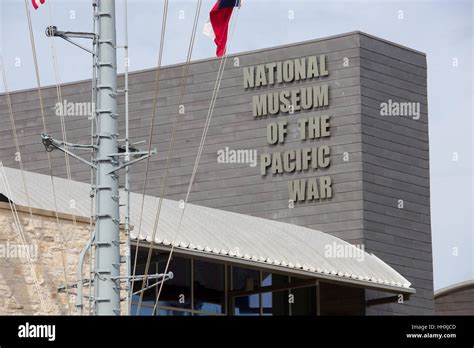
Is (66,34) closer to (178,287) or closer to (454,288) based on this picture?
(178,287)

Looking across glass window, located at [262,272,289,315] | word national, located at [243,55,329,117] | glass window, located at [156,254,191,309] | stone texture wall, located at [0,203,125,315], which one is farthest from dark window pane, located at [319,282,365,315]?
stone texture wall, located at [0,203,125,315]

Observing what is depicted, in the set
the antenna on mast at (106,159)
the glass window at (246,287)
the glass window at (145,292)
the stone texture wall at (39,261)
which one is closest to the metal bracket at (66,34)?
the antenna on mast at (106,159)

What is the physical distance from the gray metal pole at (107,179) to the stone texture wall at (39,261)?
20.2ft

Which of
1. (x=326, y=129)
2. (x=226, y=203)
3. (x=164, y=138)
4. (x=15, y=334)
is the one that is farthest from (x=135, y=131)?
(x=15, y=334)

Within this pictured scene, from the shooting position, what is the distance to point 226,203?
37344 mm

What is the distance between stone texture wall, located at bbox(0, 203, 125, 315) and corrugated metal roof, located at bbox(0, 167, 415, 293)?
2.16 feet

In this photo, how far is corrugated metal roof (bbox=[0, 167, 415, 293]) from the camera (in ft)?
79.4

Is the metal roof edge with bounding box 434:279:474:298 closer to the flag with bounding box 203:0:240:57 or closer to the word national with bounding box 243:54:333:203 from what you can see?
the word national with bounding box 243:54:333:203

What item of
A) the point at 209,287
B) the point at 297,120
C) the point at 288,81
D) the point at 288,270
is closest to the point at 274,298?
the point at 209,287

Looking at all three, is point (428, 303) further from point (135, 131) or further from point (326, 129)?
point (135, 131)

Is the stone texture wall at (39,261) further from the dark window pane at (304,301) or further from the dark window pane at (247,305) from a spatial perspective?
the dark window pane at (304,301)

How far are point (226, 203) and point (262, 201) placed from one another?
4.20 ft

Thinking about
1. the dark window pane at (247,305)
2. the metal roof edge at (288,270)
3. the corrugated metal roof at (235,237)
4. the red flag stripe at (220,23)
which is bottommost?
the dark window pane at (247,305)

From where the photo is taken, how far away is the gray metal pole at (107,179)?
47.1 ft
